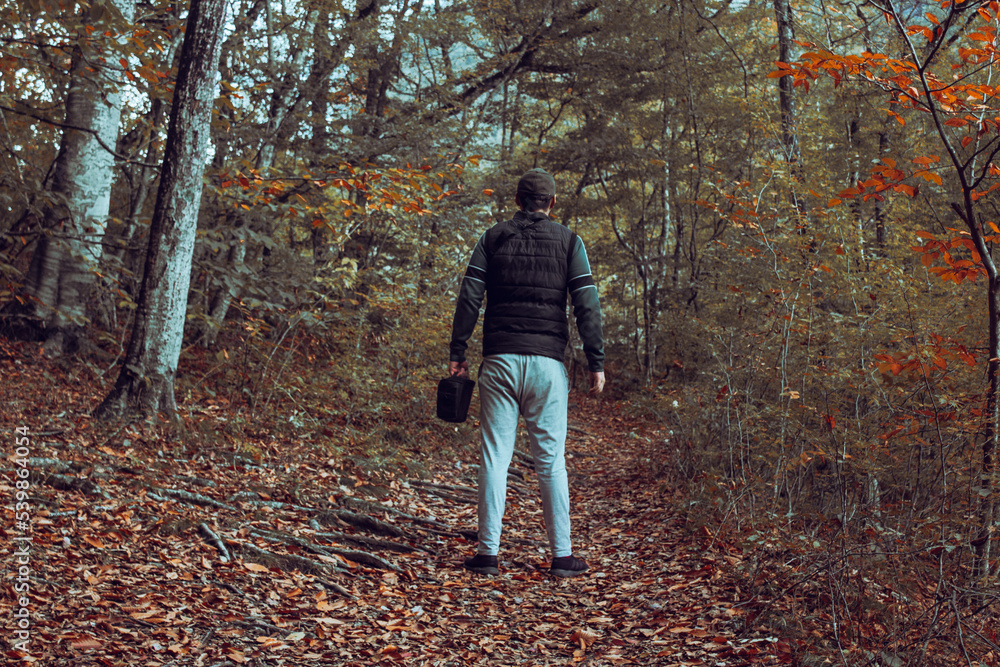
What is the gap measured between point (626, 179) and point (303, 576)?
1311 cm

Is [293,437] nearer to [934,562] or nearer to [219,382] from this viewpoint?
[219,382]

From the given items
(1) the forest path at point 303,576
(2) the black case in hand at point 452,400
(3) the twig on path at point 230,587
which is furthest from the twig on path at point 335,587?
(2) the black case in hand at point 452,400

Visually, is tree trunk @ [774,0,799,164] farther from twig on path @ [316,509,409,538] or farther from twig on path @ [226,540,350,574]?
twig on path @ [226,540,350,574]

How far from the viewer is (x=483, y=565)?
443 cm

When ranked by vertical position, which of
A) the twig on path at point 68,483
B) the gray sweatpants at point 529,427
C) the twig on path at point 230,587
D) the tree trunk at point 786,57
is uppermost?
the tree trunk at point 786,57

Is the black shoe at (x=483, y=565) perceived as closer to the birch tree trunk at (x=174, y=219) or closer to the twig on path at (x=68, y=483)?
the twig on path at (x=68, y=483)

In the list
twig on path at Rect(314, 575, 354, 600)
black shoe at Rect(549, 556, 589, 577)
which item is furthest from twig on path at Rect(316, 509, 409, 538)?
black shoe at Rect(549, 556, 589, 577)

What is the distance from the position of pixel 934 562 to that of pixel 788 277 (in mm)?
3152

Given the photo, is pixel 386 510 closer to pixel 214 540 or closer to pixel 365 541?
pixel 365 541

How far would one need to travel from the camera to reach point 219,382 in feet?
26.6

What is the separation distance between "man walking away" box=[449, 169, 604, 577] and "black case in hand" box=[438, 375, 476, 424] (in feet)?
0.55

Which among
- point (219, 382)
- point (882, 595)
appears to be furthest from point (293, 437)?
point (882, 595)

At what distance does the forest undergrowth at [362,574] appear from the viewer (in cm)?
301

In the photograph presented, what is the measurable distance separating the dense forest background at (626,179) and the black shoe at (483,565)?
158 centimetres
